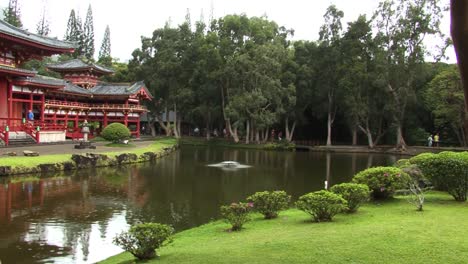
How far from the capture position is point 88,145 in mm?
32812

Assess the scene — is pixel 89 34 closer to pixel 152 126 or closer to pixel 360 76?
pixel 152 126

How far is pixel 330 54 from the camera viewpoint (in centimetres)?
4941

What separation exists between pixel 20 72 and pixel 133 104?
20.4 m

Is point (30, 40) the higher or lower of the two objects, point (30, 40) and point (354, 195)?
the higher

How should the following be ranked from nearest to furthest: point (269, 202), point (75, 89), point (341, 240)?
point (341, 240) → point (269, 202) → point (75, 89)

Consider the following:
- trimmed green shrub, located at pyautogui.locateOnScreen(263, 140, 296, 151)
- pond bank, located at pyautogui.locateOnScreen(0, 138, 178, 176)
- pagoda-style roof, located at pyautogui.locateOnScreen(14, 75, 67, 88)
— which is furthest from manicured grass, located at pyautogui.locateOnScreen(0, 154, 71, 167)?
trimmed green shrub, located at pyautogui.locateOnScreen(263, 140, 296, 151)

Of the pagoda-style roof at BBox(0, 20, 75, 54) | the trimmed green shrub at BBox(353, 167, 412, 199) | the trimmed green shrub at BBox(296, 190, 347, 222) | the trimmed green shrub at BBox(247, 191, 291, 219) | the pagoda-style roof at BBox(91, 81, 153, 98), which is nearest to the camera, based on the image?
the trimmed green shrub at BBox(296, 190, 347, 222)

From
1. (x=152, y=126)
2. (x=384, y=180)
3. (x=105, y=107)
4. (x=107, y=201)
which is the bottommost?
(x=107, y=201)

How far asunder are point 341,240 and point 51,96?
Result: 1643 inches

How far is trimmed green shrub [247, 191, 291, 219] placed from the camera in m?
12.0

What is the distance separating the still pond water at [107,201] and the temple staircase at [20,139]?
29.4 feet

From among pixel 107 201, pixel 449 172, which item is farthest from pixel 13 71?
pixel 449 172

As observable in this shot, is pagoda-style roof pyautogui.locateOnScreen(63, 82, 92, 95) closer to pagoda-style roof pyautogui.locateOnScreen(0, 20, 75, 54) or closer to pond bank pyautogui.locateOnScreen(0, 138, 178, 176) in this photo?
pagoda-style roof pyautogui.locateOnScreen(0, 20, 75, 54)

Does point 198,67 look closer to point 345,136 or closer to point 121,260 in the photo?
point 345,136
